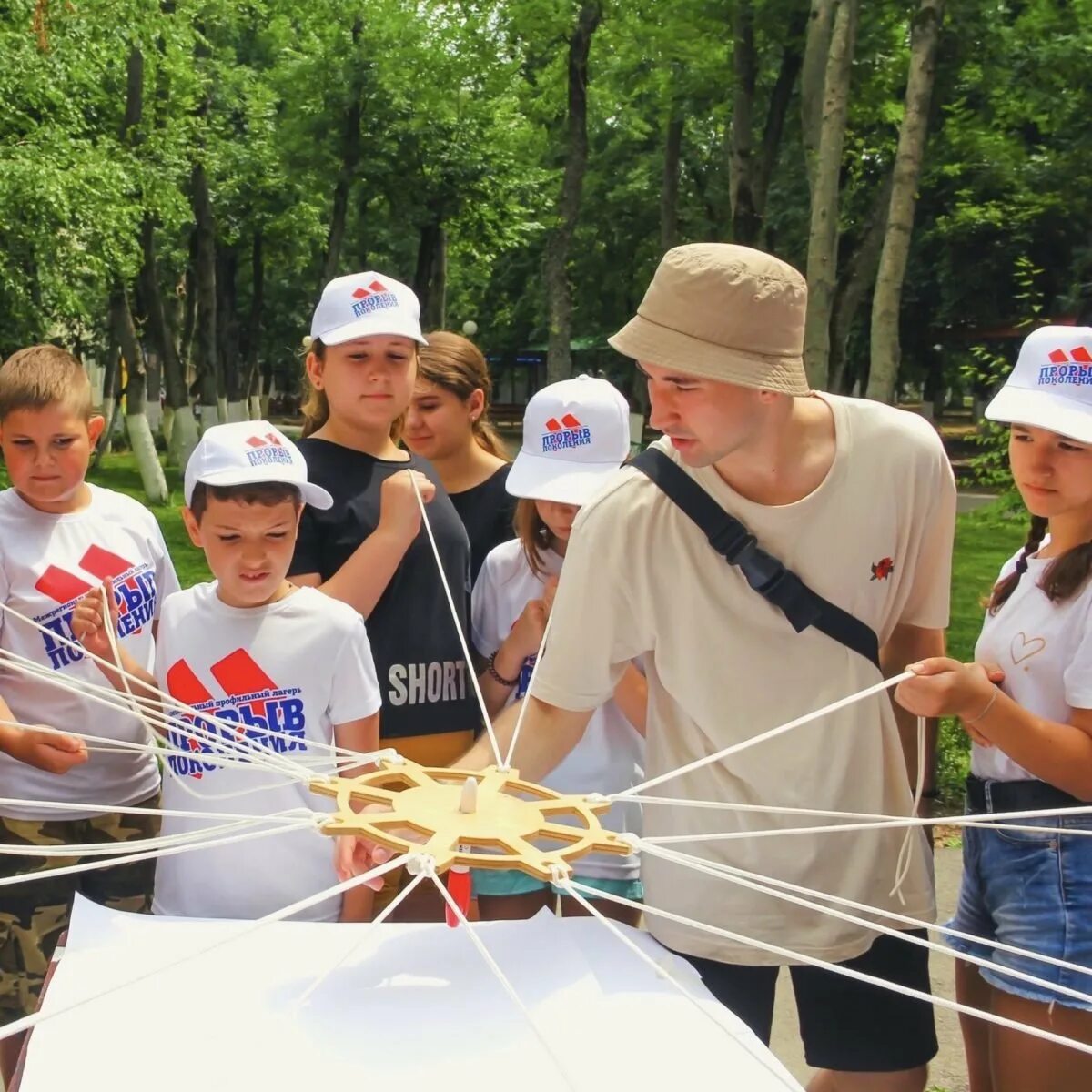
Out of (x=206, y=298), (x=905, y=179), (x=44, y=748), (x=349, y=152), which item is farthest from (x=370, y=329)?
(x=349, y=152)

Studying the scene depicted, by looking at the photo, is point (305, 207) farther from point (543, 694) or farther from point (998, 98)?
point (543, 694)

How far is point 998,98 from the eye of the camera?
41.9 feet

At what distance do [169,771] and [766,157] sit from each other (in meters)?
13.1

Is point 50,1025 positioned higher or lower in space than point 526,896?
higher

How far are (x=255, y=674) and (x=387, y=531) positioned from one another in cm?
40

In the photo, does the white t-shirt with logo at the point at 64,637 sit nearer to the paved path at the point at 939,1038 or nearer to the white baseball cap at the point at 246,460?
the white baseball cap at the point at 246,460

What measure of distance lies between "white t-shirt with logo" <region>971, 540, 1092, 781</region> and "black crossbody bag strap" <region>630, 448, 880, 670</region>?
0.34 m

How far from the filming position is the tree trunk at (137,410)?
1506cm

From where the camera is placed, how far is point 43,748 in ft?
7.67

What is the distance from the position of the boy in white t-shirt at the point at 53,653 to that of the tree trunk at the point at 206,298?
15788 mm

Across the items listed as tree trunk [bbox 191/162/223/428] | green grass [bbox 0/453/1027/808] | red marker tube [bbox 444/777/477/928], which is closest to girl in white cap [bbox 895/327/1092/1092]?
green grass [bbox 0/453/1027/808]

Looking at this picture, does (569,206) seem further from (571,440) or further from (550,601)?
(550,601)

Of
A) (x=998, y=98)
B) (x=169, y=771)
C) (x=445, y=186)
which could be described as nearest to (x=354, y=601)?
(x=169, y=771)

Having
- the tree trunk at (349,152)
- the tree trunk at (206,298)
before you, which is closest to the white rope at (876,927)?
the tree trunk at (206,298)
